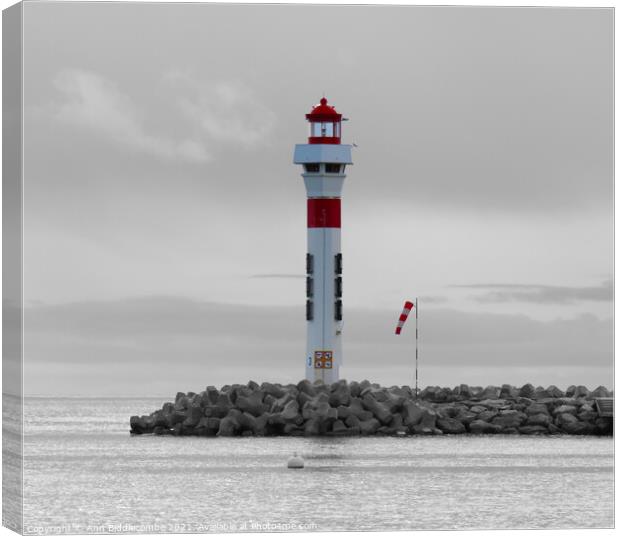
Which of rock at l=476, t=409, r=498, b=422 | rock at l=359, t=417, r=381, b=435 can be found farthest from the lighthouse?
rock at l=476, t=409, r=498, b=422

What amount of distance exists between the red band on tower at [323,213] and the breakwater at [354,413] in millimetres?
2512

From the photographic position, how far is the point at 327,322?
32375 millimetres

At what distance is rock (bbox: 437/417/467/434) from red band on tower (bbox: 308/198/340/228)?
400cm

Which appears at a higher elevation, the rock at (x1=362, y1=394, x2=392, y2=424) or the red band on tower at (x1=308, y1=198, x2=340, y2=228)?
the red band on tower at (x1=308, y1=198, x2=340, y2=228)

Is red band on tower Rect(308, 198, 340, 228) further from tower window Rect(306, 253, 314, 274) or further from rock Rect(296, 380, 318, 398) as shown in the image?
rock Rect(296, 380, 318, 398)

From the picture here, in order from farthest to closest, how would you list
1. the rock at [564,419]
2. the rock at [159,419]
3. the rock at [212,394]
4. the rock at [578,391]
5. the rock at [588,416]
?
1. the rock at [578,391]
2. the rock at [588,416]
3. the rock at [564,419]
4. the rock at [159,419]
5. the rock at [212,394]

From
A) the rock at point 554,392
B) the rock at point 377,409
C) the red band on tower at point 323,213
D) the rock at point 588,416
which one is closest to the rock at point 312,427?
the rock at point 377,409

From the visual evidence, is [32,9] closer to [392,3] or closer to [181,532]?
[392,3]

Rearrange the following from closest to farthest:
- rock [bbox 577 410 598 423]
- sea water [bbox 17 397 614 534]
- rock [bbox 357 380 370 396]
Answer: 1. sea water [bbox 17 397 614 534]
2. rock [bbox 357 380 370 396]
3. rock [bbox 577 410 598 423]

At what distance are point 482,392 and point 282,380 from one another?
451 centimetres

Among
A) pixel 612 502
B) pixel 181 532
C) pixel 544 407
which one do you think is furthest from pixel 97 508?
pixel 544 407

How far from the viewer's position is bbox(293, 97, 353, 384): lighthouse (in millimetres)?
31938

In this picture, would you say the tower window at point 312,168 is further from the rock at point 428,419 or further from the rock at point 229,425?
the rock at point 428,419

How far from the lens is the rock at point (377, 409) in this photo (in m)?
32.8
